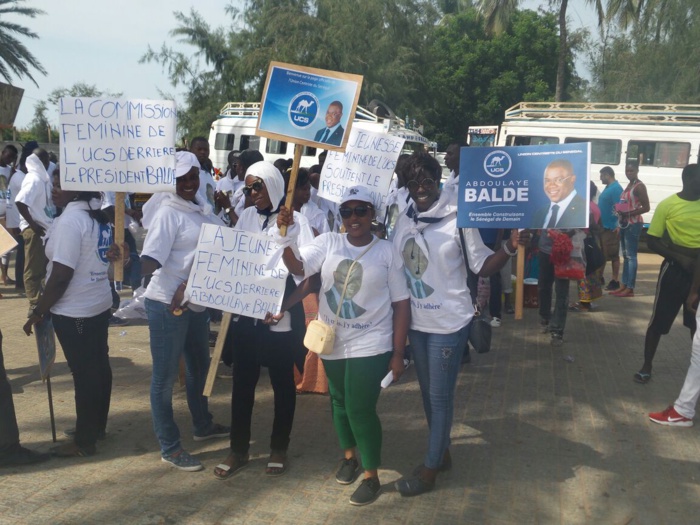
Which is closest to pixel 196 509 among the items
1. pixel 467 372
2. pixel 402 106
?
pixel 467 372

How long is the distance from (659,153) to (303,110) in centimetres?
1482

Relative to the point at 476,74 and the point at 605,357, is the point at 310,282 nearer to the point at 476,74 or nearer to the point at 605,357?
the point at 605,357

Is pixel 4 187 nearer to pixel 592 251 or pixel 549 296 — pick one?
pixel 549 296

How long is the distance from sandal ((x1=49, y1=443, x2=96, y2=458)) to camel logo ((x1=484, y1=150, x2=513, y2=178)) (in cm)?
307

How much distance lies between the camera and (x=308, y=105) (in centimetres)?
462

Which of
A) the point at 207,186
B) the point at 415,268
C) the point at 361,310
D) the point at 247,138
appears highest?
the point at 247,138

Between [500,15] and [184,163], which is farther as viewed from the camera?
[500,15]

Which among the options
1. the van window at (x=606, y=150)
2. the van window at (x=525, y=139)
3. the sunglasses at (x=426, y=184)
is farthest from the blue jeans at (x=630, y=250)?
the sunglasses at (x=426, y=184)

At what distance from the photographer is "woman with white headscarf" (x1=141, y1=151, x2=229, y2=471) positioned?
4219mm

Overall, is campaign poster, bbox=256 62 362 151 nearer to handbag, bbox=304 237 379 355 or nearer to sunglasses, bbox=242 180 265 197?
sunglasses, bbox=242 180 265 197

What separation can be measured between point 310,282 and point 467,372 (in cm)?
301

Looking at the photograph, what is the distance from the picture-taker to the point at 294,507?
13.1 ft

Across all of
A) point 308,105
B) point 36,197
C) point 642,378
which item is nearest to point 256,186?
point 308,105

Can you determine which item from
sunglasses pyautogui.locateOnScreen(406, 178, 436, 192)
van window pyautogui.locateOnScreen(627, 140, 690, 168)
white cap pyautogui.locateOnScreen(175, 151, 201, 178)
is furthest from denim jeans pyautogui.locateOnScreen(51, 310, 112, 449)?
van window pyautogui.locateOnScreen(627, 140, 690, 168)
